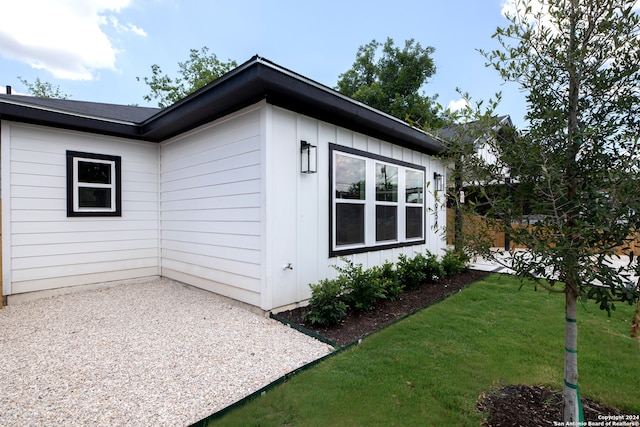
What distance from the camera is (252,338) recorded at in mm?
3148

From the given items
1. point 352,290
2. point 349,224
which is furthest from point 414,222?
point 352,290

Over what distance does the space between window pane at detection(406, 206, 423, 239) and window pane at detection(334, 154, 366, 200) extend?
5.29 ft

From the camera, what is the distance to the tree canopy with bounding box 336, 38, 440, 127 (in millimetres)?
16844

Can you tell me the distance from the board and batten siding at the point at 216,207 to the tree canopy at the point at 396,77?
1371cm

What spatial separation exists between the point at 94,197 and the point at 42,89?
21511 mm

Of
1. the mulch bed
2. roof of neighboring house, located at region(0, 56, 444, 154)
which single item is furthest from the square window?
roof of neighboring house, located at region(0, 56, 444, 154)

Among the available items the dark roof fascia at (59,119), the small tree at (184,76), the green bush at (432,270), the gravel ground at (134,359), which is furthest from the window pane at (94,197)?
the small tree at (184,76)

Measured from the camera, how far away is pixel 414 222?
20.6 ft

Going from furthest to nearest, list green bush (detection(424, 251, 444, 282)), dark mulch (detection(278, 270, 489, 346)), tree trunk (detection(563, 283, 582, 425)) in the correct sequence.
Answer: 1. green bush (detection(424, 251, 444, 282))
2. dark mulch (detection(278, 270, 489, 346))
3. tree trunk (detection(563, 283, 582, 425))

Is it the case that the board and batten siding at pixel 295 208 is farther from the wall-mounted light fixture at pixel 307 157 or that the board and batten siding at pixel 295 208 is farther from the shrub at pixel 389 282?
the shrub at pixel 389 282

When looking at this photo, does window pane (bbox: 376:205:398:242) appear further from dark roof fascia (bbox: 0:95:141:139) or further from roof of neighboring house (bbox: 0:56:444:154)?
dark roof fascia (bbox: 0:95:141:139)

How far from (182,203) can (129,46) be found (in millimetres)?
11858

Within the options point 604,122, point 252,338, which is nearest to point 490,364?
point 604,122

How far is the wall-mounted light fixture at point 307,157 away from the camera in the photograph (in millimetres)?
3979
